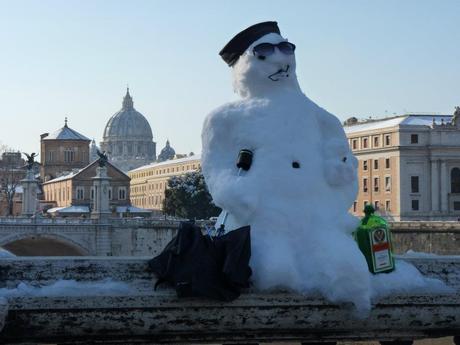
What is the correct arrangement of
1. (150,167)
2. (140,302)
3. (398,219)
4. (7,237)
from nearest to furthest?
(140,302)
(7,237)
(398,219)
(150,167)

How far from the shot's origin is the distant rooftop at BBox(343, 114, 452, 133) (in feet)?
187

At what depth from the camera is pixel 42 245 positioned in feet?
166

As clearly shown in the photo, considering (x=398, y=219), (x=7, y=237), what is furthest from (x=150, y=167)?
(x=7, y=237)

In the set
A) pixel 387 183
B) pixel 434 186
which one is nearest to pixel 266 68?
pixel 434 186

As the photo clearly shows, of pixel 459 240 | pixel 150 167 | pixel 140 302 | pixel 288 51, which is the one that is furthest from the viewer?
pixel 150 167

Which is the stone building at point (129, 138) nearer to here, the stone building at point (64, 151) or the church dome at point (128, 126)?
the church dome at point (128, 126)

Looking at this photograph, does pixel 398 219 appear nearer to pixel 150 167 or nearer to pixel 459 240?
pixel 459 240

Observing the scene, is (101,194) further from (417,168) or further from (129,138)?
(129,138)

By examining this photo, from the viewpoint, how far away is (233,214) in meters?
5.92

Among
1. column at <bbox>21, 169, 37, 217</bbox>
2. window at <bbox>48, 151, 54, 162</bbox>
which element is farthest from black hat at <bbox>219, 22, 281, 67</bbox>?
window at <bbox>48, 151, 54, 162</bbox>

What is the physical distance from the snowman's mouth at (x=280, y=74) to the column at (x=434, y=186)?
49920 mm

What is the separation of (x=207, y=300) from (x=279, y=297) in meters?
0.42

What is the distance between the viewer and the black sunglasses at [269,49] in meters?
6.45

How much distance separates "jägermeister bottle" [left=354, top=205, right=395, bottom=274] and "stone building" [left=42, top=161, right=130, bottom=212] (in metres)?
65.6
